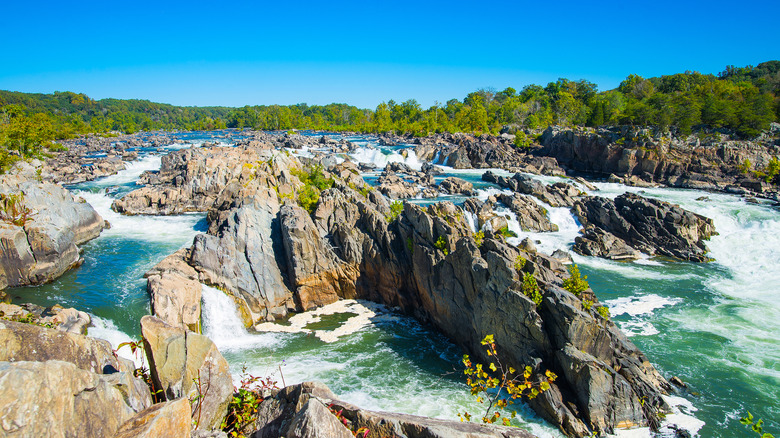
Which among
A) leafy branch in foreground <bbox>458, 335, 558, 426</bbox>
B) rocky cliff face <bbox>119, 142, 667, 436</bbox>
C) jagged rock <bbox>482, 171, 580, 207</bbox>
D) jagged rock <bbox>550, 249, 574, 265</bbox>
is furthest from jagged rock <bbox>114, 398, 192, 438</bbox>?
jagged rock <bbox>482, 171, 580, 207</bbox>

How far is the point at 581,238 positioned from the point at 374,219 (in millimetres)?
20462

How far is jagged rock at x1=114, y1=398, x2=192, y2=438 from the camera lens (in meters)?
5.79

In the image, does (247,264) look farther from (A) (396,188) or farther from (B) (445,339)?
(A) (396,188)

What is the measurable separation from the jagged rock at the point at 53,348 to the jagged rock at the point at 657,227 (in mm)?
34814

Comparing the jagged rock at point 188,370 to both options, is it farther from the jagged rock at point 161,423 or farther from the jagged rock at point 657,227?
the jagged rock at point 657,227

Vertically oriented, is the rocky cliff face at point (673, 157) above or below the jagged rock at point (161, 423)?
above

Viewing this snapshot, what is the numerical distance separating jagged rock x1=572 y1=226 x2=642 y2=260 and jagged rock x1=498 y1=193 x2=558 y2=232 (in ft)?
15.3

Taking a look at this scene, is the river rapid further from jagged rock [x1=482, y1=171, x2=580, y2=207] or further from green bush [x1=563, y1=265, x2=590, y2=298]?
jagged rock [x1=482, y1=171, x2=580, y2=207]

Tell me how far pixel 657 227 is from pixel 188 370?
39.7 m

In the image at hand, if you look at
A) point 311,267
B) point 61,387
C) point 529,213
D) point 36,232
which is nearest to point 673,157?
point 529,213

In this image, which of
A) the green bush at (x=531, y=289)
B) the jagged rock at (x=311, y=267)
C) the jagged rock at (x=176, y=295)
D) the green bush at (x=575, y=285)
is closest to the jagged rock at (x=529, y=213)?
the green bush at (x=575, y=285)

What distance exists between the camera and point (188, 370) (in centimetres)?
802

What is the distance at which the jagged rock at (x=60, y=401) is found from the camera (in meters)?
4.77

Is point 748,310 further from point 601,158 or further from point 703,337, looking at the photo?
point 601,158
